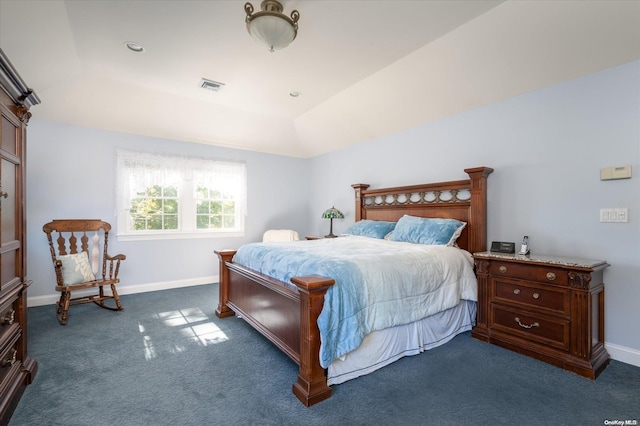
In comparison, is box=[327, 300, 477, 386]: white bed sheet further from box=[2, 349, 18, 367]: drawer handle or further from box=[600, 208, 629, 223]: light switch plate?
box=[2, 349, 18, 367]: drawer handle

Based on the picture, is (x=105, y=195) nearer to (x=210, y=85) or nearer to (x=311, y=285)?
(x=210, y=85)

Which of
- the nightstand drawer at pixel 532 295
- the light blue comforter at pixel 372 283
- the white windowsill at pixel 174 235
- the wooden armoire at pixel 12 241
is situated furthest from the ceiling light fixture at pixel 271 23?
the white windowsill at pixel 174 235

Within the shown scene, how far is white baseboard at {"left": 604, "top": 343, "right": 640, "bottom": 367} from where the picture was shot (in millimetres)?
2285

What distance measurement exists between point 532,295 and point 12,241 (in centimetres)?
366

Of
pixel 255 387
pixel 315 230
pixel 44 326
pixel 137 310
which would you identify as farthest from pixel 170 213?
pixel 255 387

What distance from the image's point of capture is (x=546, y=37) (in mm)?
2408

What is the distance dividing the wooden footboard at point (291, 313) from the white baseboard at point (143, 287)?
1737 mm

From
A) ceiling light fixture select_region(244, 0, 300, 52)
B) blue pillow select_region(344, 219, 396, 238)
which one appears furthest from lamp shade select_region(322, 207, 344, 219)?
ceiling light fixture select_region(244, 0, 300, 52)

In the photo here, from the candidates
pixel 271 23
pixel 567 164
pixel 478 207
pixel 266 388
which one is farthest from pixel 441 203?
pixel 266 388

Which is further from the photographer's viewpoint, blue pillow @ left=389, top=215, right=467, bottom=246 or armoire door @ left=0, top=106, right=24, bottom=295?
blue pillow @ left=389, top=215, right=467, bottom=246

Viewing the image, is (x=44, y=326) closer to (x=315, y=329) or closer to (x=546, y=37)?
(x=315, y=329)

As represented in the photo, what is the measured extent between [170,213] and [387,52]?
3818 mm

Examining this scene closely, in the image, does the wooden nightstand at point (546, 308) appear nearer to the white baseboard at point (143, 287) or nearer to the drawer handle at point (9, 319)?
the drawer handle at point (9, 319)

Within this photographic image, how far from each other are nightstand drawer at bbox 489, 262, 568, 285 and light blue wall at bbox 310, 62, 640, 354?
52 centimetres
